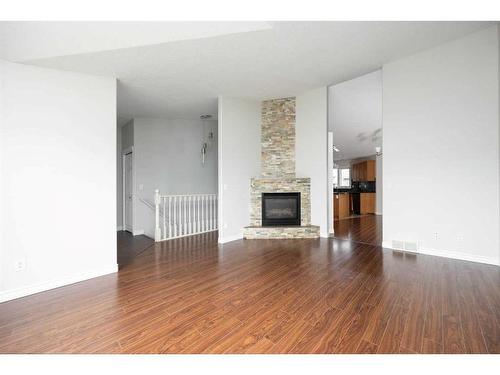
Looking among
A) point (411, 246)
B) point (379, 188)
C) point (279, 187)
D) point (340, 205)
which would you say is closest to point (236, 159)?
point (279, 187)

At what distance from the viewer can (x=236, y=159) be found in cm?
531

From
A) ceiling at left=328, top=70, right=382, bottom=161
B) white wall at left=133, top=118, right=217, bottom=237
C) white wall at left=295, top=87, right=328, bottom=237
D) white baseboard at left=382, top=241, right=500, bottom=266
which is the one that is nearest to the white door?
white wall at left=133, top=118, right=217, bottom=237

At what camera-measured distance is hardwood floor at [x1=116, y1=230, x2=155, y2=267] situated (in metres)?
4.04

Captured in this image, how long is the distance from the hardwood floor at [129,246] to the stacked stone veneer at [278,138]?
302 centimetres

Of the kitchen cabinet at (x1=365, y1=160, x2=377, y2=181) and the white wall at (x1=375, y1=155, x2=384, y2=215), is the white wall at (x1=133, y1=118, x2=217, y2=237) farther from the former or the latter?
the kitchen cabinet at (x1=365, y1=160, x2=377, y2=181)

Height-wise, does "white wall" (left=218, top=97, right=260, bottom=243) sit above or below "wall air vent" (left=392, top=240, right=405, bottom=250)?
above

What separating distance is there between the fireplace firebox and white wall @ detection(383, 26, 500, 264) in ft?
6.04

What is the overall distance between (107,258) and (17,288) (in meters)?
0.91

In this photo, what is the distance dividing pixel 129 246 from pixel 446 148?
578cm

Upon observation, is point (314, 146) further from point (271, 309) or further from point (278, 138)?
point (271, 309)

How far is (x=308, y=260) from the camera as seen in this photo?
3.65 metres

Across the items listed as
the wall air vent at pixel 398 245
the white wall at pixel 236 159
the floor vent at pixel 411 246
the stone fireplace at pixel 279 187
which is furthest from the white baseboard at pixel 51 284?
the floor vent at pixel 411 246
